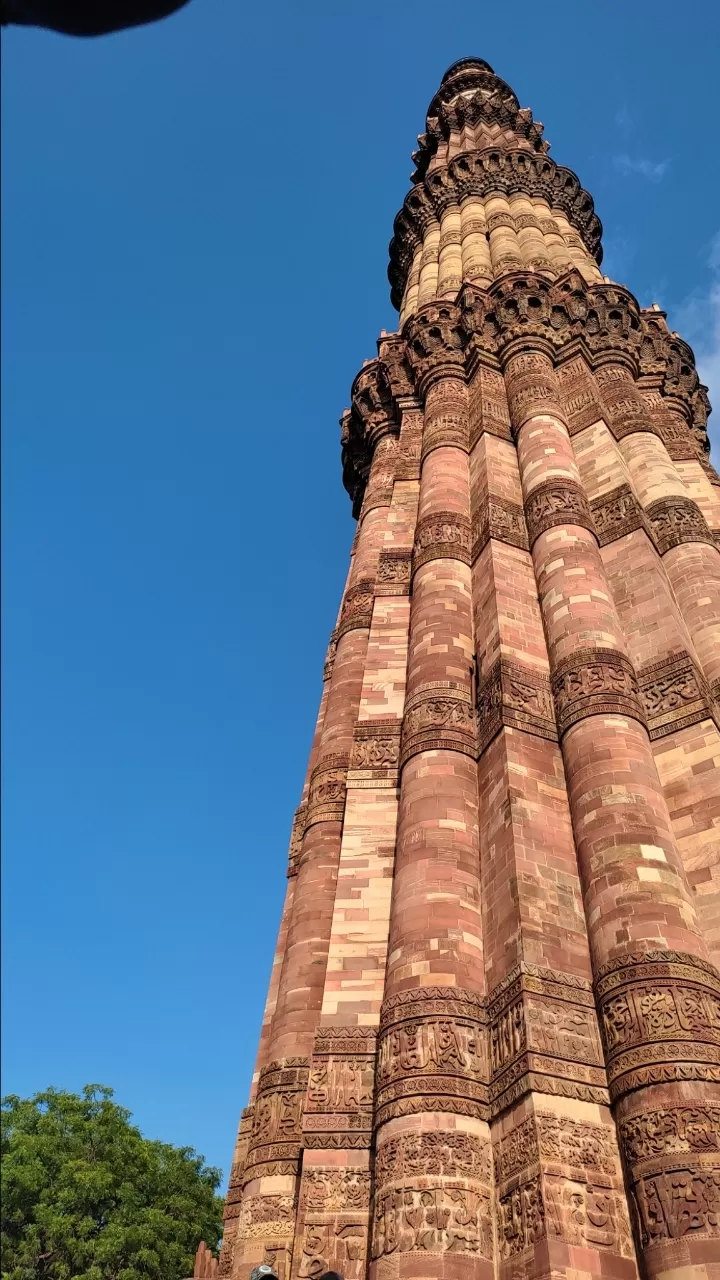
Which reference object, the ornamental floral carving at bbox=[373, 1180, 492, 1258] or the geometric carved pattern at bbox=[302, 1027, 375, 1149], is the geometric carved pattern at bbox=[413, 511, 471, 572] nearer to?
the geometric carved pattern at bbox=[302, 1027, 375, 1149]

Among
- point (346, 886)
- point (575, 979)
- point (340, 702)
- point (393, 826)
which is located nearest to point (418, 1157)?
point (575, 979)

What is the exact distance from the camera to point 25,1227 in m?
18.4

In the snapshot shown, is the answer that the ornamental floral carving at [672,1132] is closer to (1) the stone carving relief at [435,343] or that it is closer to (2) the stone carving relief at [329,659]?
(2) the stone carving relief at [329,659]

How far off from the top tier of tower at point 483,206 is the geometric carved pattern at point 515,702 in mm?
11431

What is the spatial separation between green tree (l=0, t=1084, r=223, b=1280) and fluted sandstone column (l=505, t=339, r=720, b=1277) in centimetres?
1527

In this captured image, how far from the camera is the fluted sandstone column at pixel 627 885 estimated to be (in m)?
6.49

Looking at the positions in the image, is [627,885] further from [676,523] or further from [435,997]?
[676,523]

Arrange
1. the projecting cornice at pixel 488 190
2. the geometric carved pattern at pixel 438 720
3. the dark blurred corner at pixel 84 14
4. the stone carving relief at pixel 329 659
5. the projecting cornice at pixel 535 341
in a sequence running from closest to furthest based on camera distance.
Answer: the dark blurred corner at pixel 84 14
the geometric carved pattern at pixel 438 720
the stone carving relief at pixel 329 659
the projecting cornice at pixel 535 341
the projecting cornice at pixel 488 190

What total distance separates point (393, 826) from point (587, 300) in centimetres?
1222

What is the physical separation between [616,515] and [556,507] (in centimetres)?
106

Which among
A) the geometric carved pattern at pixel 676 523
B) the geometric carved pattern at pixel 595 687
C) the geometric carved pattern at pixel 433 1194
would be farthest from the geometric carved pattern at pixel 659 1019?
the geometric carved pattern at pixel 676 523

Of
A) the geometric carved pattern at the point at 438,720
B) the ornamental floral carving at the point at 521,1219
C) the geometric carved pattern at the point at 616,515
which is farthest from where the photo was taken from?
the geometric carved pattern at the point at 616,515

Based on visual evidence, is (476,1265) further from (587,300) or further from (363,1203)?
(587,300)

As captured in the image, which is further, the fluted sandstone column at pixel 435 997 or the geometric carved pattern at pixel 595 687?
the geometric carved pattern at pixel 595 687
